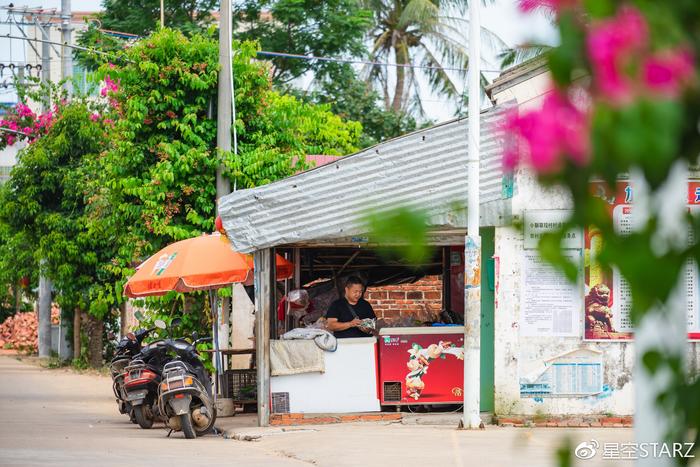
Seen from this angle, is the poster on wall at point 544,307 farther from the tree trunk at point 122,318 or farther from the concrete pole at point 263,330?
the tree trunk at point 122,318

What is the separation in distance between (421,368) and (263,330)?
206 centimetres

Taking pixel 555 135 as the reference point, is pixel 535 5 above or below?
above

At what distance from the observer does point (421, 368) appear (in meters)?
14.5

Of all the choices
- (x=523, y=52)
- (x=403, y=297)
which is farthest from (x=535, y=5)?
(x=403, y=297)

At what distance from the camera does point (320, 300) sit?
17312 mm

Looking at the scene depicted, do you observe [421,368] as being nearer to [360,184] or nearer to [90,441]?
[360,184]

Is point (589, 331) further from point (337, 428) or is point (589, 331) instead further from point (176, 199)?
point (176, 199)

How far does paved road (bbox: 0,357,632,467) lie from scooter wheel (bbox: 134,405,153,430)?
6.7 inches

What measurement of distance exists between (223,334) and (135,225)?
9.45ft

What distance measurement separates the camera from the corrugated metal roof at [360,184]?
1321cm

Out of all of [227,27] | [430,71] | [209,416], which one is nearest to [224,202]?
[209,416]

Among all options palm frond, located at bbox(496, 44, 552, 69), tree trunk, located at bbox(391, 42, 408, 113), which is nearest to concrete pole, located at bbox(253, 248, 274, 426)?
palm frond, located at bbox(496, 44, 552, 69)

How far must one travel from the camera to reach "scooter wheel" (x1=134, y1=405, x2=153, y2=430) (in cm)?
1527

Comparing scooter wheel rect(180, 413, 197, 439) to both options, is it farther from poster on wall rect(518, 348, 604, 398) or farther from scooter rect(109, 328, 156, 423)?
poster on wall rect(518, 348, 604, 398)
